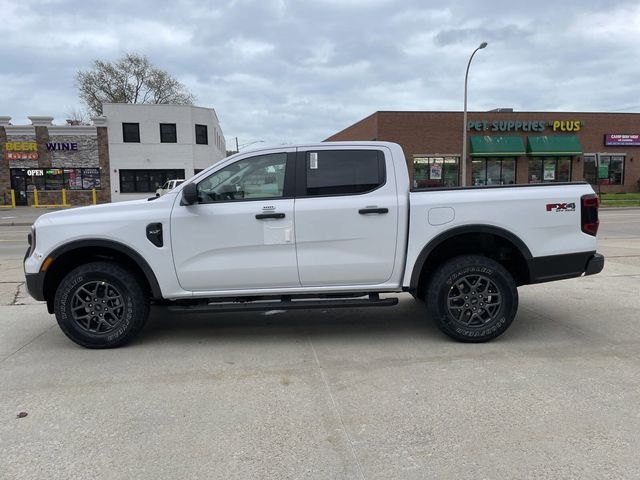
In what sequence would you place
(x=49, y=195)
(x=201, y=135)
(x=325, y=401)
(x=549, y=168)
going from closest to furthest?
(x=325, y=401)
(x=49, y=195)
(x=549, y=168)
(x=201, y=135)

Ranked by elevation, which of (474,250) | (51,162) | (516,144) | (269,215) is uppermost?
(516,144)

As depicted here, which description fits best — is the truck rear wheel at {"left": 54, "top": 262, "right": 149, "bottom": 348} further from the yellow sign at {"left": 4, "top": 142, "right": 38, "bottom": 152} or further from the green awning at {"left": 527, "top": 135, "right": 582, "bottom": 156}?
the green awning at {"left": 527, "top": 135, "right": 582, "bottom": 156}

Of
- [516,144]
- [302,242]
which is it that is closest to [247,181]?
[302,242]

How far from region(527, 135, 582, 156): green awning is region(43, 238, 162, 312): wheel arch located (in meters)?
35.3

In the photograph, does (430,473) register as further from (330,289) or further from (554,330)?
(554,330)

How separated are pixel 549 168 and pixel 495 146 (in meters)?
5.04

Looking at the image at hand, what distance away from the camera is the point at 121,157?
35000 millimetres

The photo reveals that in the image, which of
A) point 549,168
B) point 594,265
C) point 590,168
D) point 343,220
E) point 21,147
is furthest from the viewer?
point 590,168

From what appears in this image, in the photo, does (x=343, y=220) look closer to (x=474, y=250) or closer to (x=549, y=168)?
(x=474, y=250)

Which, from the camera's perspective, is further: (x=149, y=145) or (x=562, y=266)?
(x=149, y=145)

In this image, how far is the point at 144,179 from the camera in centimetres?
3578

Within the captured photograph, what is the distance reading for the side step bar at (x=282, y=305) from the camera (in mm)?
4832

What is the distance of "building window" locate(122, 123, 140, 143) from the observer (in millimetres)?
35062

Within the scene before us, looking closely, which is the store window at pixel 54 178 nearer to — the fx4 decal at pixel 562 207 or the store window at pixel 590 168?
the fx4 decal at pixel 562 207
